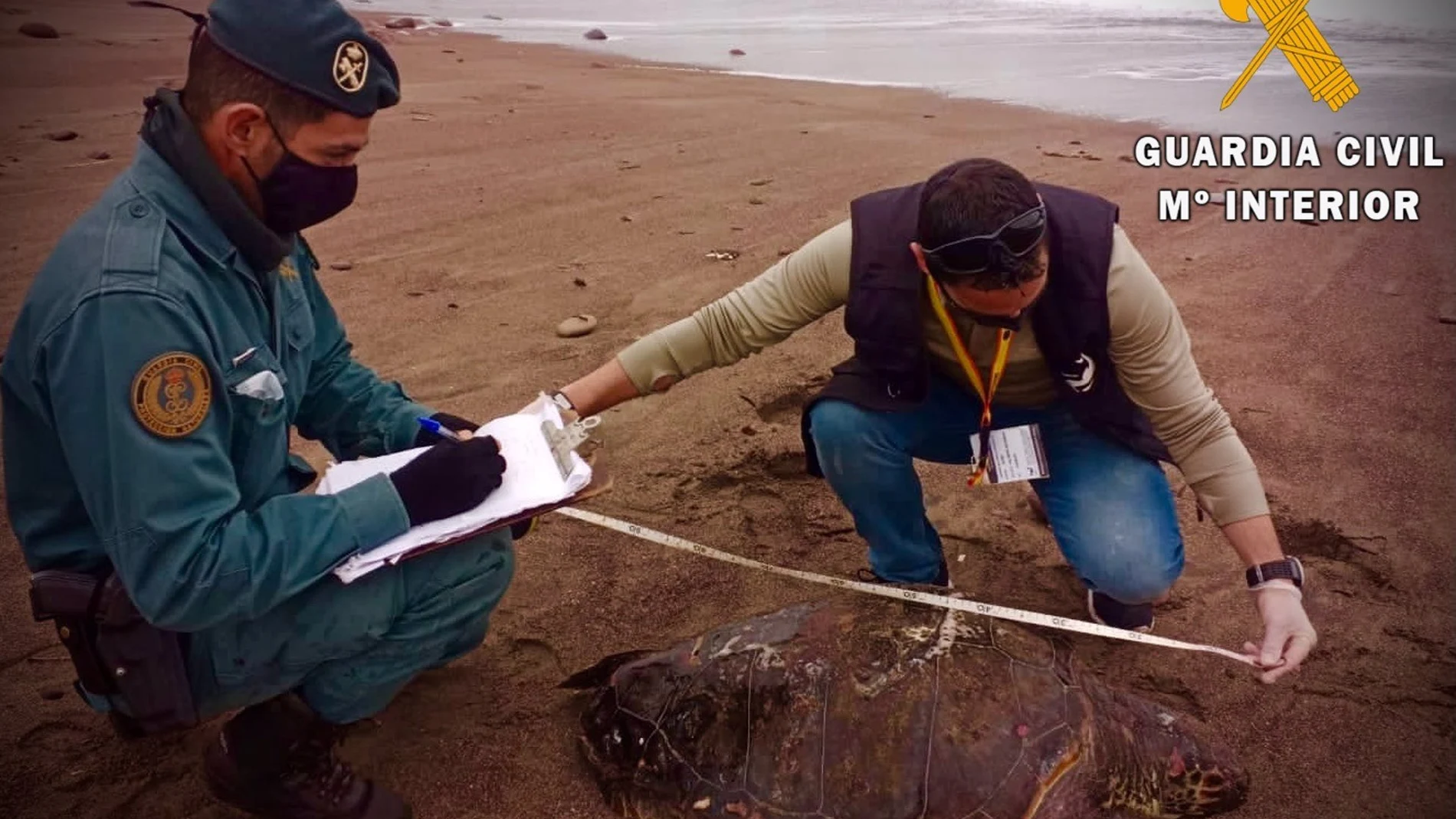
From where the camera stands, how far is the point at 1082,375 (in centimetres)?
210

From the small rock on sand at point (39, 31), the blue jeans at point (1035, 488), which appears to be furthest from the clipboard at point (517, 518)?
the small rock on sand at point (39, 31)

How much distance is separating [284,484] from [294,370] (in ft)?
0.69

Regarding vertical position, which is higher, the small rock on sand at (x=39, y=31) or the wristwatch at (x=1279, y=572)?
the wristwatch at (x=1279, y=572)

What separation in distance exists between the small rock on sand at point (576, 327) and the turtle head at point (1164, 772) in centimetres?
242

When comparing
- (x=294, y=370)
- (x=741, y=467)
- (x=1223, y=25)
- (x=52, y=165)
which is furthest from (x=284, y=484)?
(x=1223, y=25)

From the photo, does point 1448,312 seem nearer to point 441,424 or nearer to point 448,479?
point 441,424

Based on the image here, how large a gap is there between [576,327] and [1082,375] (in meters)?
2.16

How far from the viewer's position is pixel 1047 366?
2154mm

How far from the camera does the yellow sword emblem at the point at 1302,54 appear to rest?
8008 mm

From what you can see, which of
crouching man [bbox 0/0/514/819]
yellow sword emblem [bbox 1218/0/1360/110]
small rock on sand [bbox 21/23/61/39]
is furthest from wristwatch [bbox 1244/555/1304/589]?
small rock on sand [bbox 21/23/61/39]

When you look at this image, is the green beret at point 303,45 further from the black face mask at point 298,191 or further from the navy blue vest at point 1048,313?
the navy blue vest at point 1048,313

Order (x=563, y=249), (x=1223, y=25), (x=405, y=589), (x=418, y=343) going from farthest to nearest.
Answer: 1. (x=1223, y=25)
2. (x=563, y=249)
3. (x=418, y=343)
4. (x=405, y=589)

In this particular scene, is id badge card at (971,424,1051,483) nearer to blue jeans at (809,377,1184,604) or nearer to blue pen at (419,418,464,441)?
blue jeans at (809,377,1184,604)

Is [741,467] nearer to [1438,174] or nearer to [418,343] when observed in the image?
[418,343]
